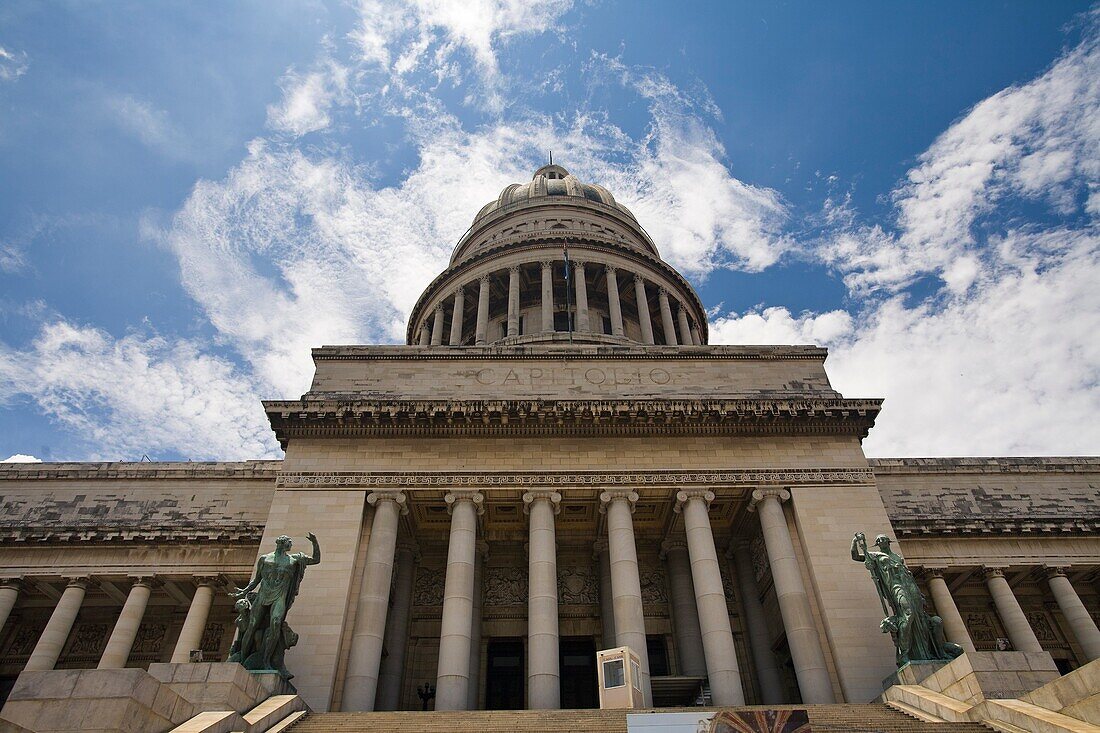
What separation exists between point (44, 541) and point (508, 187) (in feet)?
121

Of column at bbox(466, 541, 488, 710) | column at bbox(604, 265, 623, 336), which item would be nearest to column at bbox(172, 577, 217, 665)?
column at bbox(466, 541, 488, 710)

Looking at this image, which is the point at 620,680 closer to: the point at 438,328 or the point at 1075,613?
the point at 1075,613

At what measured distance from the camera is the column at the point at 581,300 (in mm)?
37906

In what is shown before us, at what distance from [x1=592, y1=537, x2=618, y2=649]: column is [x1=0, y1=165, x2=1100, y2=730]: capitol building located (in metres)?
0.09

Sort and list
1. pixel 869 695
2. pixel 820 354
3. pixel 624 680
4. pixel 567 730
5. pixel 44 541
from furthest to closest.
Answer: pixel 820 354 < pixel 44 541 < pixel 869 695 < pixel 624 680 < pixel 567 730

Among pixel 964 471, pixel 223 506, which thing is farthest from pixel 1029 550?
pixel 223 506

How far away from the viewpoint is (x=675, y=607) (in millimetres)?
22922

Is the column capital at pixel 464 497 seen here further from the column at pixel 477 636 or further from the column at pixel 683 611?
the column at pixel 683 611

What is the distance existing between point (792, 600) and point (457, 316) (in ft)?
86.5

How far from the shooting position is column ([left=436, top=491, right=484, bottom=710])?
17.9 meters

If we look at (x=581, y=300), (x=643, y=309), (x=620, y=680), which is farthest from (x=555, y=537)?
(x=643, y=309)

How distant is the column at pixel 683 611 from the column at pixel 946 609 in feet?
26.8

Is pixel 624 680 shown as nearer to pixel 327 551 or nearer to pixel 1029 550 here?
pixel 327 551

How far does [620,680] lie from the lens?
1593cm
